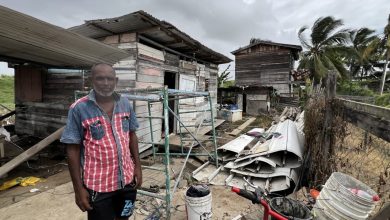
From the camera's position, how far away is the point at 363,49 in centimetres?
2562

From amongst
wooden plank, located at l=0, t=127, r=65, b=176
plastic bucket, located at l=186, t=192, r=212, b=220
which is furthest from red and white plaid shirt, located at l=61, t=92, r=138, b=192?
wooden plank, located at l=0, t=127, r=65, b=176

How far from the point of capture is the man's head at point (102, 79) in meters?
1.85

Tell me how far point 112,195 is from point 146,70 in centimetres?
507

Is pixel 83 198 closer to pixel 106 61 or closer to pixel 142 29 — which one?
pixel 106 61

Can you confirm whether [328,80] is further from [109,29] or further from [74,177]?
[109,29]

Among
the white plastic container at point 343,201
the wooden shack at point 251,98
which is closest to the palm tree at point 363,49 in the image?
the wooden shack at point 251,98

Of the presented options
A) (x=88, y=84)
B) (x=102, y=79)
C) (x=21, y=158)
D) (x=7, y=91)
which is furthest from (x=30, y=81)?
(x=7, y=91)

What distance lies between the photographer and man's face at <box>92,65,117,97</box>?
1.86 m

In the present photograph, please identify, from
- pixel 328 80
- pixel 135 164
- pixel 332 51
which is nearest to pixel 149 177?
pixel 135 164

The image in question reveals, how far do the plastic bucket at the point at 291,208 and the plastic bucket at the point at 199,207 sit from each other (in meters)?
0.85

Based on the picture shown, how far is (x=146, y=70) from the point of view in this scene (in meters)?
6.61

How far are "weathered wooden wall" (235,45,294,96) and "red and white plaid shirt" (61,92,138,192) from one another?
18.9 meters

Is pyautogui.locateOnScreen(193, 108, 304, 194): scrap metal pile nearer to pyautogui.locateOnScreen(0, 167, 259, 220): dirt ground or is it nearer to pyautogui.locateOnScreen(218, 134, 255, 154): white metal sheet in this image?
pyautogui.locateOnScreen(218, 134, 255, 154): white metal sheet

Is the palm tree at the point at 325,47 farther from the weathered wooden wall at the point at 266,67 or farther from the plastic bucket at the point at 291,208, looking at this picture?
the plastic bucket at the point at 291,208
